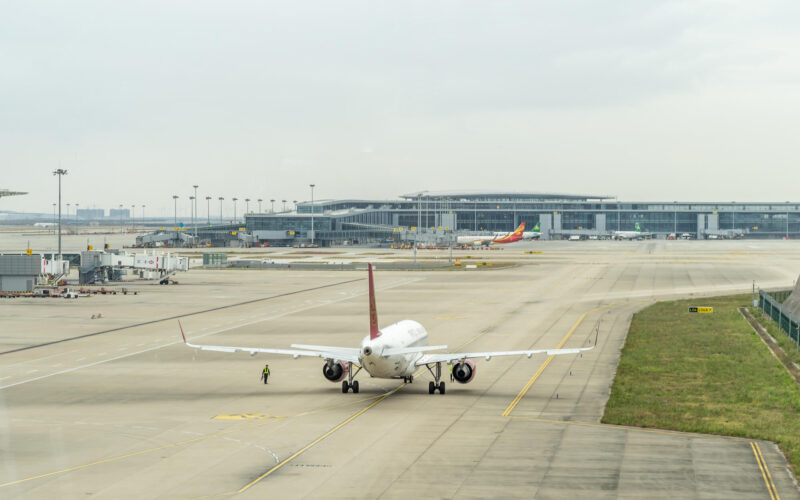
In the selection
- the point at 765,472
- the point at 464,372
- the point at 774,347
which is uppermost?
the point at 464,372

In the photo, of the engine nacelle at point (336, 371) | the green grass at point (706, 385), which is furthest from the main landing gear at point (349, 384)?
the green grass at point (706, 385)

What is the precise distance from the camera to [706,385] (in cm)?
4709

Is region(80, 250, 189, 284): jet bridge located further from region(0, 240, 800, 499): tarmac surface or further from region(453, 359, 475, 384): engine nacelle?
region(453, 359, 475, 384): engine nacelle

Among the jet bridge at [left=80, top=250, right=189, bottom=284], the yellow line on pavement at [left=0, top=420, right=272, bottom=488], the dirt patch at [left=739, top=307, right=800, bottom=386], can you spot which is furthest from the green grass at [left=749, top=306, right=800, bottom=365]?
the jet bridge at [left=80, top=250, right=189, bottom=284]

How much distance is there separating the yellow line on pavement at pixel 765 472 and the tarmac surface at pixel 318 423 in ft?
0.36

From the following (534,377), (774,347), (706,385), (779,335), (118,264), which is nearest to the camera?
(706,385)

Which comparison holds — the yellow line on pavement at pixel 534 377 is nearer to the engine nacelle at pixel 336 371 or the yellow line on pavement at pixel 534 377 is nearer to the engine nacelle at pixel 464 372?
the engine nacelle at pixel 464 372

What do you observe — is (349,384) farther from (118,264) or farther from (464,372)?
(118,264)

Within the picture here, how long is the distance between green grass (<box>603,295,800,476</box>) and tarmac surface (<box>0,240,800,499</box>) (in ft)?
4.48

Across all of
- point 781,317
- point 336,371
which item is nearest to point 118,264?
point 336,371

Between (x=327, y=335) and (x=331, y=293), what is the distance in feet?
133

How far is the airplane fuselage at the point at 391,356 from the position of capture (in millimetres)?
40344

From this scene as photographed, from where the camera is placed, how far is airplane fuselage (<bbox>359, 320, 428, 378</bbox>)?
132 ft

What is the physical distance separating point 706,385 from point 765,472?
1743 cm
